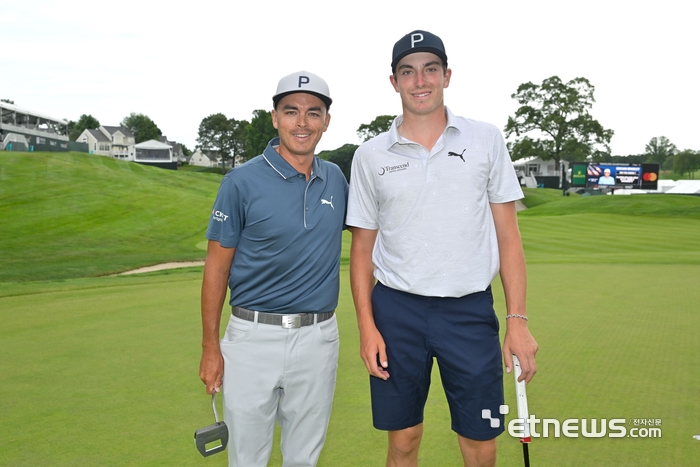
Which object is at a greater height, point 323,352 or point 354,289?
point 354,289

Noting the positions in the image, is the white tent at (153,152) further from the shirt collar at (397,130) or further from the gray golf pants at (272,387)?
the shirt collar at (397,130)

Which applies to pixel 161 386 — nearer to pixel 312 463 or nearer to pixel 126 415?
pixel 126 415

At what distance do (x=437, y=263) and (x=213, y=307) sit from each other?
3.78 feet

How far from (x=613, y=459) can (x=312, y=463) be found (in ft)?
5.18

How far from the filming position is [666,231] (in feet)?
69.5

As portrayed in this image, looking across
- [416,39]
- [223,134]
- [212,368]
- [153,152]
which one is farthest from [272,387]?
[223,134]

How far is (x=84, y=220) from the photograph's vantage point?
2469cm

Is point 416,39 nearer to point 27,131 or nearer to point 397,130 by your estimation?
point 397,130

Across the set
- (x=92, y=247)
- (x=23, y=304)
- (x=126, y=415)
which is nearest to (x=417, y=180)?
(x=126, y=415)

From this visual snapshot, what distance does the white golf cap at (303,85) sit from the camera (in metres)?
3.13

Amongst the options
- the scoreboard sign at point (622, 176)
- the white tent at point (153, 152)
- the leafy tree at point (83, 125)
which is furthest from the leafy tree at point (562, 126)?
the leafy tree at point (83, 125)

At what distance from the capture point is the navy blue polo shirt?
3.03 m

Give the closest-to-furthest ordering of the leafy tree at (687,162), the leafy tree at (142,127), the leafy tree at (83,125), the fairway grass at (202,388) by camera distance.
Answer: the fairway grass at (202,388) → the leafy tree at (687,162) → the leafy tree at (142,127) → the leafy tree at (83,125)

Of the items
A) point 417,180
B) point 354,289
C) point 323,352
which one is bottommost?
point 323,352
